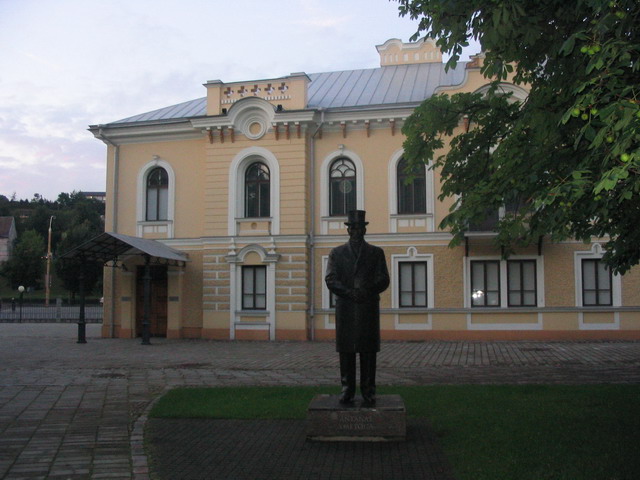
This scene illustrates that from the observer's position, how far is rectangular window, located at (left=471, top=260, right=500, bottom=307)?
21281mm

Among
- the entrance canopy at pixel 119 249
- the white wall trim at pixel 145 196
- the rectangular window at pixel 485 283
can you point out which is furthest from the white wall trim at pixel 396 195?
the white wall trim at pixel 145 196

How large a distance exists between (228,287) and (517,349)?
10.0 meters

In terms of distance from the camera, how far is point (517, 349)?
18.0 m

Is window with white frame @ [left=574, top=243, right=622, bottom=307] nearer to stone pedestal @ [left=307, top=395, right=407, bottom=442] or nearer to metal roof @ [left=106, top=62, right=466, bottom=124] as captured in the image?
metal roof @ [left=106, top=62, right=466, bottom=124]

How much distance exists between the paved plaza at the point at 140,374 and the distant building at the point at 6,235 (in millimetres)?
83811

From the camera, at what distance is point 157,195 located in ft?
79.0

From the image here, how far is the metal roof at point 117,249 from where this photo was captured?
20.4 meters

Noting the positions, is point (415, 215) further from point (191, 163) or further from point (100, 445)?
point (100, 445)

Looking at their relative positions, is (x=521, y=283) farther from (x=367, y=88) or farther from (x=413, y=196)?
(x=367, y=88)

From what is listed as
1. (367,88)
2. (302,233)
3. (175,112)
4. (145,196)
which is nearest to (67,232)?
(175,112)

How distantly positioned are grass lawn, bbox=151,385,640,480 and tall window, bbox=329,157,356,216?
12.3 metres

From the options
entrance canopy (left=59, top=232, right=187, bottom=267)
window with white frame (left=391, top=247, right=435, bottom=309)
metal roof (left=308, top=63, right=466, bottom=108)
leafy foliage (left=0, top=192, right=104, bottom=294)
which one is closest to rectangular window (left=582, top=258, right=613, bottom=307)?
window with white frame (left=391, top=247, right=435, bottom=309)

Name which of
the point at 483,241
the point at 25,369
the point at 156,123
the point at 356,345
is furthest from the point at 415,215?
the point at 356,345

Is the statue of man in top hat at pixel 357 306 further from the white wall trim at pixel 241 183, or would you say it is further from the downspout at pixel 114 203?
the downspout at pixel 114 203
